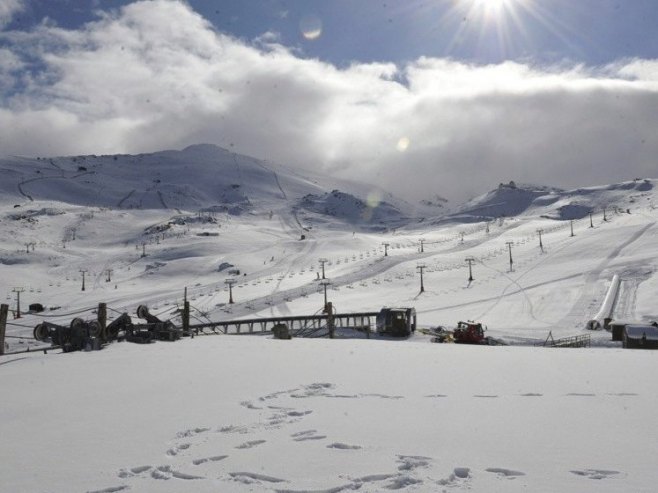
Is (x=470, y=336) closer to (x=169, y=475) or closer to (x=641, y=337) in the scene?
(x=641, y=337)

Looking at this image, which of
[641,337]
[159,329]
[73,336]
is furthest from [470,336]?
[73,336]

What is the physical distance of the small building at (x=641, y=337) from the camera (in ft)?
99.6

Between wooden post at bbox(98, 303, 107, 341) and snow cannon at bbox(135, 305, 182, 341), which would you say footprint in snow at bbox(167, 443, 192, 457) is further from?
snow cannon at bbox(135, 305, 182, 341)

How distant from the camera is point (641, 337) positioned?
30.6 metres

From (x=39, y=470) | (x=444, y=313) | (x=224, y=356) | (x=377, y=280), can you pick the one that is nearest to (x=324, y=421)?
(x=39, y=470)

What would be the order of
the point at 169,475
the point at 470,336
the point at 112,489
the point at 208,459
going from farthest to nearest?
1. the point at 470,336
2. the point at 208,459
3. the point at 169,475
4. the point at 112,489

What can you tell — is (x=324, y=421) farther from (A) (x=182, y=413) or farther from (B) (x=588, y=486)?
(B) (x=588, y=486)

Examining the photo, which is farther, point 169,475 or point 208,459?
point 208,459

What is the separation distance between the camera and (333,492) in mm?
4562

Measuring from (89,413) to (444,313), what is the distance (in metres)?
48.9

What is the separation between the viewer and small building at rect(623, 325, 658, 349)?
30.4m

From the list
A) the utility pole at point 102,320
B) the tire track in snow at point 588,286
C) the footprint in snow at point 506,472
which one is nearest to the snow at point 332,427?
the footprint in snow at point 506,472

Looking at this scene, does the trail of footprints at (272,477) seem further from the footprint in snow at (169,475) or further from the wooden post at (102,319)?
the wooden post at (102,319)

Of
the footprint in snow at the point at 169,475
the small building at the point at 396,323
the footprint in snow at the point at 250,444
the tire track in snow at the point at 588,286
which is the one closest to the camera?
the footprint in snow at the point at 169,475
